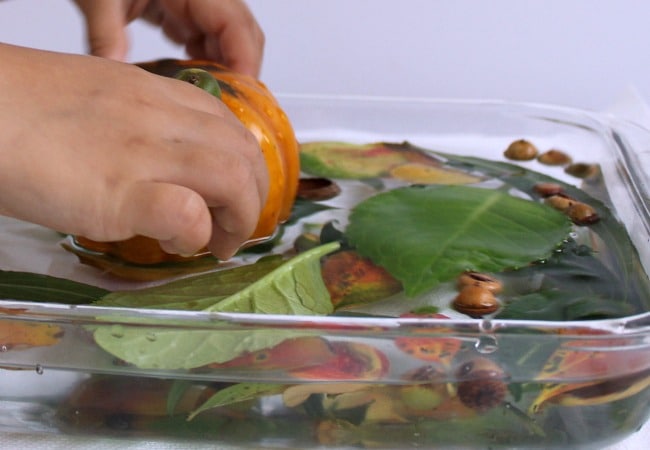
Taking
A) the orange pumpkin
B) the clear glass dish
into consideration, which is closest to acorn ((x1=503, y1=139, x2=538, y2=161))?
the orange pumpkin

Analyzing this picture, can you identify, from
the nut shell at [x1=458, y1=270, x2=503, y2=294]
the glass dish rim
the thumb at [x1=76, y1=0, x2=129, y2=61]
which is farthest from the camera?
the thumb at [x1=76, y1=0, x2=129, y2=61]

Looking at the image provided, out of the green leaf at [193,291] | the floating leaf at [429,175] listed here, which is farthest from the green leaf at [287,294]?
the floating leaf at [429,175]

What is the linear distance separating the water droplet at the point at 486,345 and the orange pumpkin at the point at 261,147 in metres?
0.17

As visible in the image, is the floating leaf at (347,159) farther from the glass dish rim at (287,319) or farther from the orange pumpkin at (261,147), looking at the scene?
the glass dish rim at (287,319)

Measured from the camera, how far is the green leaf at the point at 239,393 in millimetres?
323

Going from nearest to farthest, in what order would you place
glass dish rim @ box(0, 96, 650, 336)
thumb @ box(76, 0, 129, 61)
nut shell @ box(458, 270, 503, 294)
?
1. glass dish rim @ box(0, 96, 650, 336)
2. nut shell @ box(458, 270, 503, 294)
3. thumb @ box(76, 0, 129, 61)

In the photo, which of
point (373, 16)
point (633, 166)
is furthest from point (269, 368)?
point (373, 16)

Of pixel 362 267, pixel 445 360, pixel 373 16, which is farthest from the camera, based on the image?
pixel 373 16

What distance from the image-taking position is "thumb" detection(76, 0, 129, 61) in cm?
52

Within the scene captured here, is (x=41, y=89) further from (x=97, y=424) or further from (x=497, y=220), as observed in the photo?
(x=497, y=220)

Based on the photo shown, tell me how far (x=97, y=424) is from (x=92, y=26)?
264mm

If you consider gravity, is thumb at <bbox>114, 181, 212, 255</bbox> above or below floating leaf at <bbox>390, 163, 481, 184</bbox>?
above

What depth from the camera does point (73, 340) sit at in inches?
12.4

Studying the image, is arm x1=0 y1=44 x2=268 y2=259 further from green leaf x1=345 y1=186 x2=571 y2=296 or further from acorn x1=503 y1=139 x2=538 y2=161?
acorn x1=503 y1=139 x2=538 y2=161
